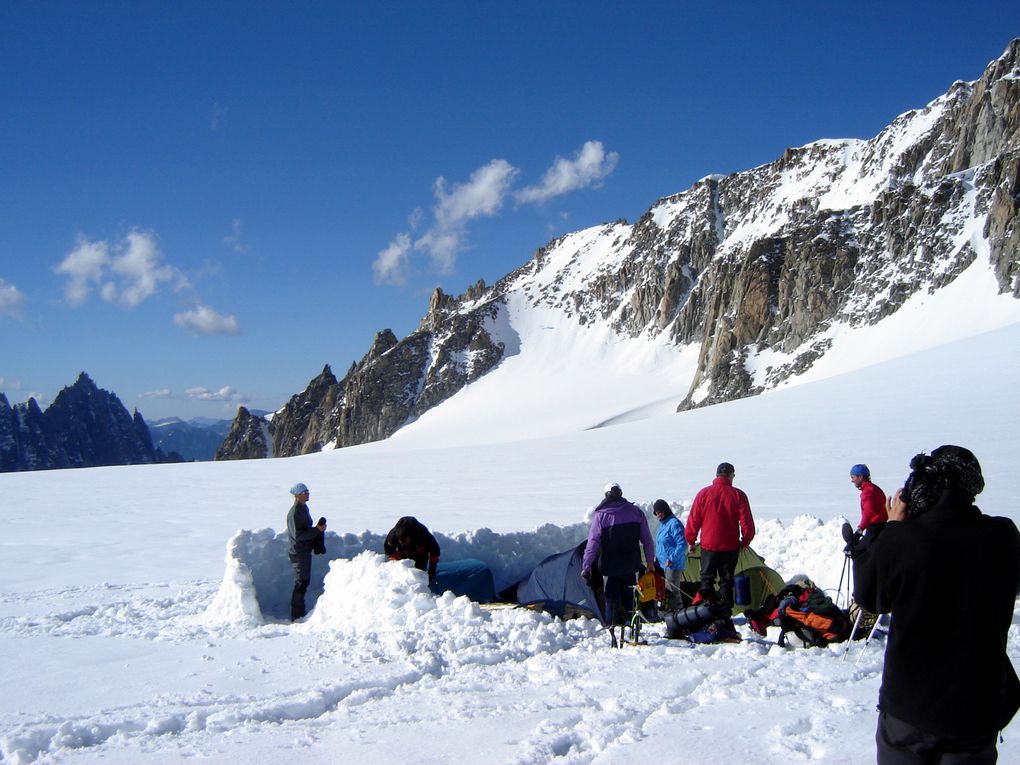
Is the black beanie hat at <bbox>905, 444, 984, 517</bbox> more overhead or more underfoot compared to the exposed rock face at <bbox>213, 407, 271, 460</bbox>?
more underfoot

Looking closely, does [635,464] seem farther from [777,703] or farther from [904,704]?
[904,704]

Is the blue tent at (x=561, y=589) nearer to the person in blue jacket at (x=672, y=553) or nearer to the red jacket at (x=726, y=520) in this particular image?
the person in blue jacket at (x=672, y=553)

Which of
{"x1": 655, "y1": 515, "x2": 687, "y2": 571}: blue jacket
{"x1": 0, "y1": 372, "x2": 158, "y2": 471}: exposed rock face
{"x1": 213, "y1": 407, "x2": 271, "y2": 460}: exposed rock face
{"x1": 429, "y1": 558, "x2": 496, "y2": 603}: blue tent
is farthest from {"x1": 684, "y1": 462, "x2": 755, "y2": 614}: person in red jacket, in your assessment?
{"x1": 0, "y1": 372, "x2": 158, "y2": 471}: exposed rock face

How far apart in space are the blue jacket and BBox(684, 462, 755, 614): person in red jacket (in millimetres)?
546

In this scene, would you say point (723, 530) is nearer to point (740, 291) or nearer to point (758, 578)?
point (758, 578)

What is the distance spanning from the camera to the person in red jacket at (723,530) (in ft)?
23.1

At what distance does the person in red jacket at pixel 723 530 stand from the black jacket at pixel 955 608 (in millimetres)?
4603

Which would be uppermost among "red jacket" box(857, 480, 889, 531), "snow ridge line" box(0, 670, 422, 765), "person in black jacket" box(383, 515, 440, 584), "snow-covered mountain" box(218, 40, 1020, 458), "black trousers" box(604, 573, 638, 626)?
"snow-covered mountain" box(218, 40, 1020, 458)

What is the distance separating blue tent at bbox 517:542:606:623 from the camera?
7.62 m

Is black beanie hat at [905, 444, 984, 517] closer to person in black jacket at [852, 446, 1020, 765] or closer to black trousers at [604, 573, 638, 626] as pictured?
person in black jacket at [852, 446, 1020, 765]

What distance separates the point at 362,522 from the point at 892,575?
12972 millimetres

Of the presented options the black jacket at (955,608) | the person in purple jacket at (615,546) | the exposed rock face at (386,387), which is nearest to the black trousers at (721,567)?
Answer: the person in purple jacket at (615,546)

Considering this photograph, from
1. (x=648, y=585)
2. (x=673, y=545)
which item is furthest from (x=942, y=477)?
(x=648, y=585)

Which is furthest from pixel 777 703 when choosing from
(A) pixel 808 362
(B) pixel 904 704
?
(A) pixel 808 362
